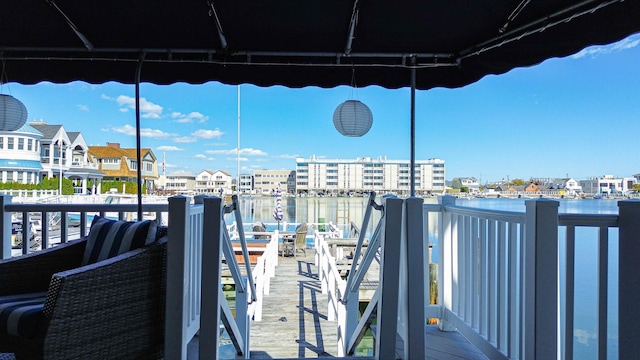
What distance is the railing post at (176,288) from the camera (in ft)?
6.26

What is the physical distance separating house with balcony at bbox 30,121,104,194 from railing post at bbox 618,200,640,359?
995 cm

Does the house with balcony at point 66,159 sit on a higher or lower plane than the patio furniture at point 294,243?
higher

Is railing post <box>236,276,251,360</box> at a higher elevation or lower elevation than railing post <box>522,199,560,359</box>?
lower

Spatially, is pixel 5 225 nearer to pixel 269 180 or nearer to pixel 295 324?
pixel 295 324

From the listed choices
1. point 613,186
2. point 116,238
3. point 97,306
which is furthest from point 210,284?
point 613,186

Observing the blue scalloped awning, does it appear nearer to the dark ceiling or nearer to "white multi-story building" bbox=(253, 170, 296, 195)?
"white multi-story building" bbox=(253, 170, 296, 195)

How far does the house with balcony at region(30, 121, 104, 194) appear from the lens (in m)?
8.88

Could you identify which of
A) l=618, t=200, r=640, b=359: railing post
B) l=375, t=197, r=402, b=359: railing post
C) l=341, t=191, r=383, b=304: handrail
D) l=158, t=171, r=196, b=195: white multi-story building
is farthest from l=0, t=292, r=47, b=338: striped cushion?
l=158, t=171, r=196, b=195: white multi-story building

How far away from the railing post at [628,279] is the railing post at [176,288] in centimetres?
203

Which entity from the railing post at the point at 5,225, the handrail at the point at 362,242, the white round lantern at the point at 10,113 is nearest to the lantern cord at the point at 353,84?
the handrail at the point at 362,242

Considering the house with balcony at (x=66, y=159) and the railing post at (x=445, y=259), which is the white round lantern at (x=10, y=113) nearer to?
the railing post at (x=445, y=259)

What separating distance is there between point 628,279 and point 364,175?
4567 mm

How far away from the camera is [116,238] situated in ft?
7.47

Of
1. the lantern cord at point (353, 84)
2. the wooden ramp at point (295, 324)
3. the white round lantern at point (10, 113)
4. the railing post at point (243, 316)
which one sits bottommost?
the wooden ramp at point (295, 324)
